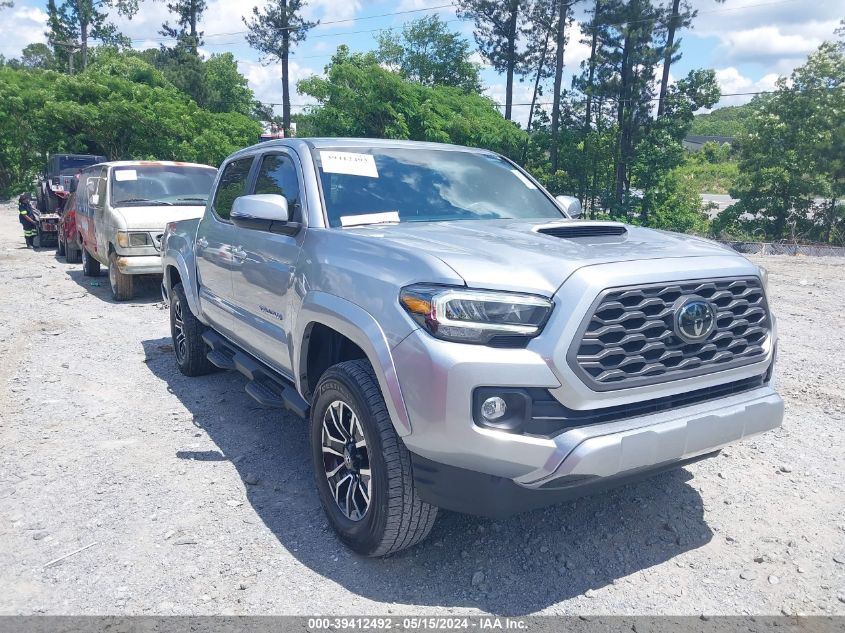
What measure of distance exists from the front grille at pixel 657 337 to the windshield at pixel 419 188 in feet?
4.84

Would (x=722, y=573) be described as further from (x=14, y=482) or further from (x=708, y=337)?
(x=14, y=482)

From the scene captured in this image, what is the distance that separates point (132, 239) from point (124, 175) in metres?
1.34

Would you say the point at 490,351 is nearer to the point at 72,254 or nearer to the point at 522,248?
the point at 522,248

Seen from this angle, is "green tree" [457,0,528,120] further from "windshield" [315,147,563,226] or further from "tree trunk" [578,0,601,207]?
"windshield" [315,147,563,226]

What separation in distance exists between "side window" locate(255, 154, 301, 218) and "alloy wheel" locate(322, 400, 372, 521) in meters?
1.21

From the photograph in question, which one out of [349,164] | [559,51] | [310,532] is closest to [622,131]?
[559,51]

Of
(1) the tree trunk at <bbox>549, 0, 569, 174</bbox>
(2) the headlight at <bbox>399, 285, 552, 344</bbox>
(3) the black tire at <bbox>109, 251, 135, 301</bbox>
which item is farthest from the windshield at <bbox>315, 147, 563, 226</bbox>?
(1) the tree trunk at <bbox>549, 0, 569, 174</bbox>

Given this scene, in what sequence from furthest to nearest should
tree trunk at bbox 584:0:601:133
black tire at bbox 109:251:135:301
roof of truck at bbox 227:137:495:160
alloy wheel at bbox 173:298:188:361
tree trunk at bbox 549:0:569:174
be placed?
tree trunk at bbox 549:0:569:174, tree trunk at bbox 584:0:601:133, black tire at bbox 109:251:135:301, alloy wheel at bbox 173:298:188:361, roof of truck at bbox 227:137:495:160

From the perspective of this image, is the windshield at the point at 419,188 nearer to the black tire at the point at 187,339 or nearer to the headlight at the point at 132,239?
the black tire at the point at 187,339

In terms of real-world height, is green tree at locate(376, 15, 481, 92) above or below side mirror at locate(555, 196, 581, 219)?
above

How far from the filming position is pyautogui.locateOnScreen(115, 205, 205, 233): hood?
923 centimetres

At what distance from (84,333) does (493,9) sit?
36.1 m

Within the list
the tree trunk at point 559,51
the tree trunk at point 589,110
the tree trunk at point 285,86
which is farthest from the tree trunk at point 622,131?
Result: the tree trunk at point 285,86

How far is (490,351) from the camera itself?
2.58 meters
